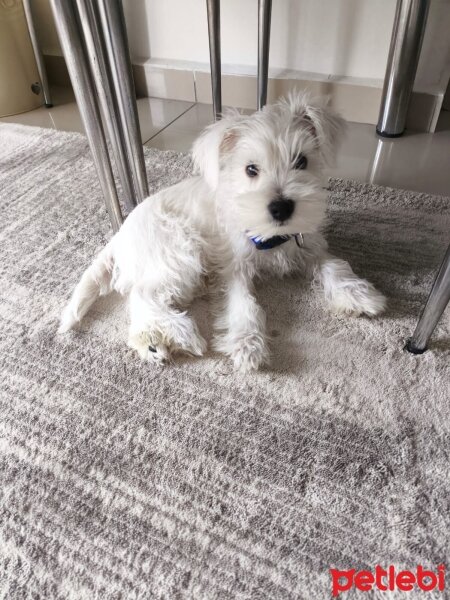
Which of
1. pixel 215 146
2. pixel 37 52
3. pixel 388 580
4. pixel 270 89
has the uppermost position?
pixel 215 146

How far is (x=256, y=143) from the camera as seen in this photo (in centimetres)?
102

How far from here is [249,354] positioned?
3.34 ft

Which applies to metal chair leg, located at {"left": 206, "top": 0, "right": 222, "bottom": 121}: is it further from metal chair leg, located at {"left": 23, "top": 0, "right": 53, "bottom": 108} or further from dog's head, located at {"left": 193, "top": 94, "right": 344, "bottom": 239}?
metal chair leg, located at {"left": 23, "top": 0, "right": 53, "bottom": 108}

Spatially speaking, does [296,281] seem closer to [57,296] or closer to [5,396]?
[57,296]

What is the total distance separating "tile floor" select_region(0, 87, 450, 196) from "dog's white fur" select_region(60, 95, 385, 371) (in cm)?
55

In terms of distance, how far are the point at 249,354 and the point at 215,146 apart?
482 millimetres

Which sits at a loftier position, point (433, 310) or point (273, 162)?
point (273, 162)

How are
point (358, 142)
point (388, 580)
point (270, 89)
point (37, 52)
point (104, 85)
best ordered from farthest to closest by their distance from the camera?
point (37, 52)
point (270, 89)
point (358, 142)
point (104, 85)
point (388, 580)

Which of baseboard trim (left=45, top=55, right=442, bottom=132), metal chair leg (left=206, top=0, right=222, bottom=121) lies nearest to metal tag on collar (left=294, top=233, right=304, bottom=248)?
metal chair leg (left=206, top=0, right=222, bottom=121)

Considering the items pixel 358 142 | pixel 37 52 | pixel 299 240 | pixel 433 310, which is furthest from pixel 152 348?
pixel 37 52

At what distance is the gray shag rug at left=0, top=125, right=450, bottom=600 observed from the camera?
74 centimetres

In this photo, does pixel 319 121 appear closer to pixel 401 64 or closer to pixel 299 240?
pixel 299 240

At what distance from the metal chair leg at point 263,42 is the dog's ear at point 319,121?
835 mm

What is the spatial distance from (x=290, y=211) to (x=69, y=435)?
656 millimetres
